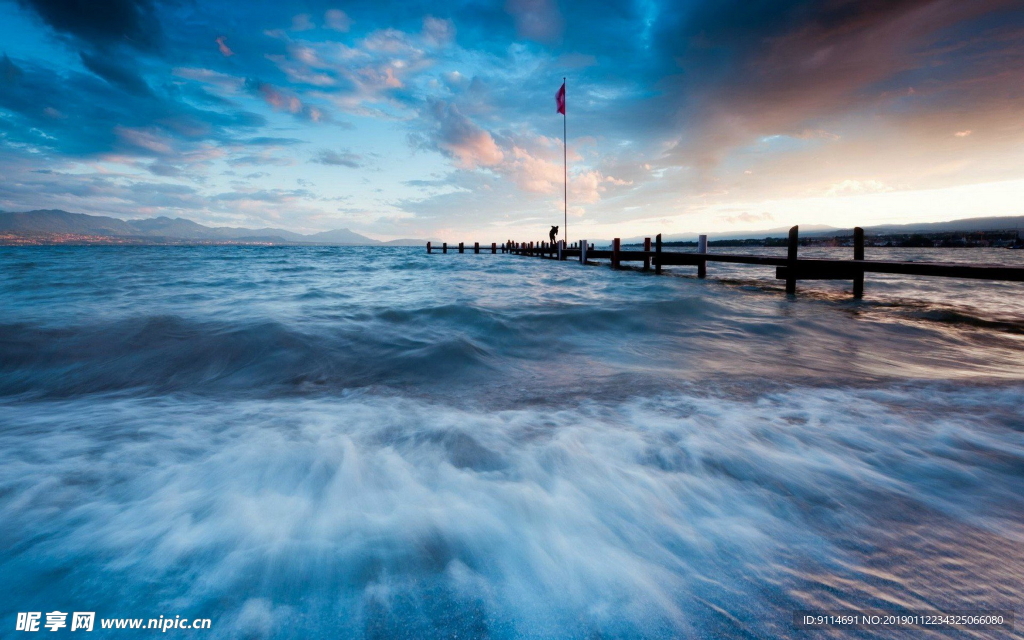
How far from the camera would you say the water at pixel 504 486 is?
1.56 meters

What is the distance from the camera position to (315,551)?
5.97 ft

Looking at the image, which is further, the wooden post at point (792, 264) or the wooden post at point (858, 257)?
the wooden post at point (792, 264)

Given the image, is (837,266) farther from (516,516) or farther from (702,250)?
(516,516)

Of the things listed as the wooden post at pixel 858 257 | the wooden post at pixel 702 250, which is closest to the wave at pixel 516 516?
the wooden post at pixel 858 257

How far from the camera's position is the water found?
5.12ft

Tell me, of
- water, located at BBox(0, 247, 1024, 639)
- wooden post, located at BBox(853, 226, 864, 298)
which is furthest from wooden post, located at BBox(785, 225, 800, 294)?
water, located at BBox(0, 247, 1024, 639)

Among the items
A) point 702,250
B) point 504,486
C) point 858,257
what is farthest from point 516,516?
point 702,250

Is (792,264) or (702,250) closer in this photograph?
(792,264)

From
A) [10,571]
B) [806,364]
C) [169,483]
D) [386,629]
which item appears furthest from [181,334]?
[806,364]

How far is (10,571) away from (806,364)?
21.2 ft

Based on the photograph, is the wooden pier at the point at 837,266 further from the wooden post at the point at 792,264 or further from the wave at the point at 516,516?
the wave at the point at 516,516

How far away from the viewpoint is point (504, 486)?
2404 mm

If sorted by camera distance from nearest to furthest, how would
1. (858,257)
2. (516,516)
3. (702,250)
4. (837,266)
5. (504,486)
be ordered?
(516,516), (504,486), (837,266), (858,257), (702,250)

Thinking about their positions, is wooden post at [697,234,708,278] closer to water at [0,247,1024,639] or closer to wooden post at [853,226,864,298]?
wooden post at [853,226,864,298]
